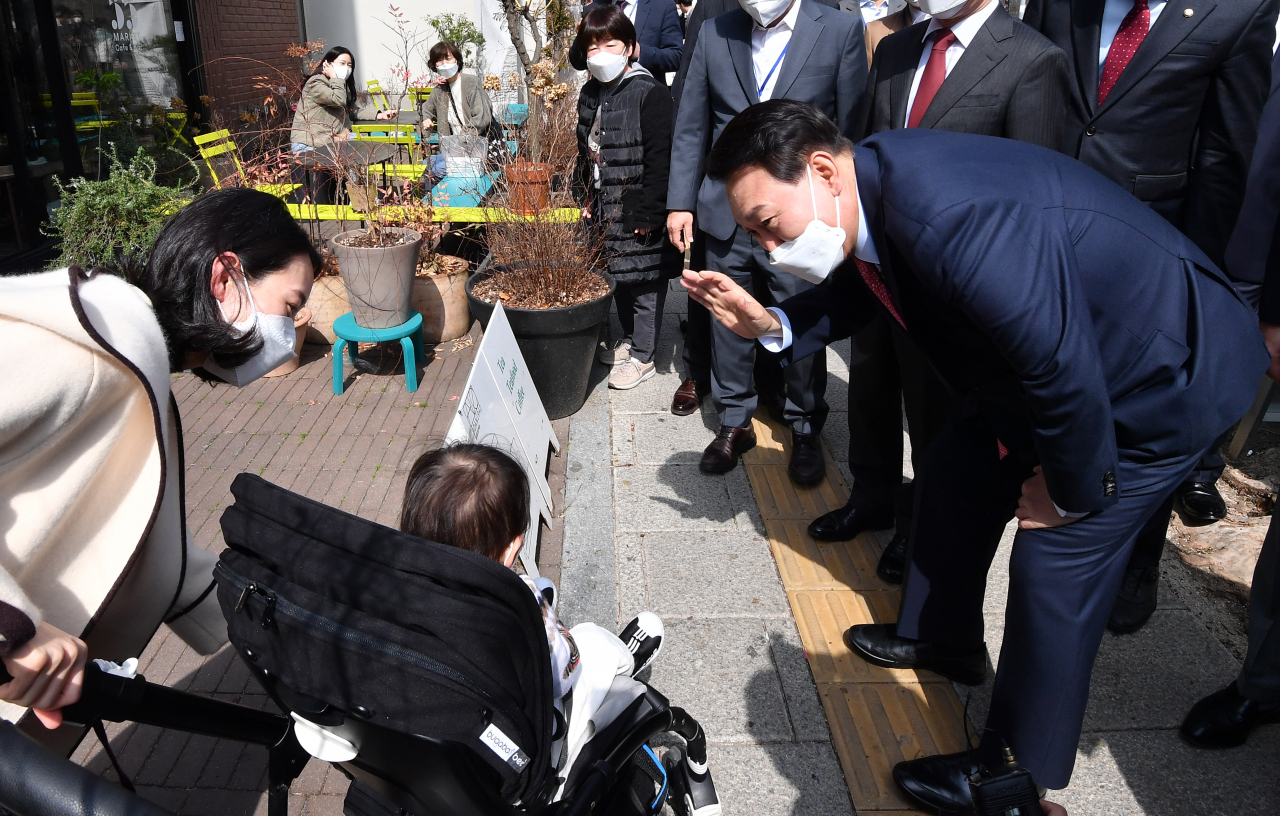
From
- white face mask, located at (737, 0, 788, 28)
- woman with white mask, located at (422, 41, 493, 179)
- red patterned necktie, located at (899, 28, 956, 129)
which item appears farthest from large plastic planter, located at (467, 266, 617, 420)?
woman with white mask, located at (422, 41, 493, 179)

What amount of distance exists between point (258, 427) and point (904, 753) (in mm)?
3511

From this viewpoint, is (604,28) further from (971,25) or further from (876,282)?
(876,282)

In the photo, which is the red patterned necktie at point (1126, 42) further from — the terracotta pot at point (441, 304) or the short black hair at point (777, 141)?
the terracotta pot at point (441, 304)

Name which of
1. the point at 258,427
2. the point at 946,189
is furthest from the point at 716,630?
the point at 258,427

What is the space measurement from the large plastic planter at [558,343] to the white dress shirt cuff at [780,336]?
1.75 metres

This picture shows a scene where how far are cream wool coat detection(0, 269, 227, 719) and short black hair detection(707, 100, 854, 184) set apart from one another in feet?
4.29

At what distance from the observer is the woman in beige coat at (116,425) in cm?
128

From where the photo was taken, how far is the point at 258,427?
439 cm

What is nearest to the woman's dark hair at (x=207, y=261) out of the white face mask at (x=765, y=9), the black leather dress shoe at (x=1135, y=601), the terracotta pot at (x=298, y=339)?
the white face mask at (x=765, y=9)

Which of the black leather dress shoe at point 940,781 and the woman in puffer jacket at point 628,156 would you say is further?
the woman in puffer jacket at point 628,156

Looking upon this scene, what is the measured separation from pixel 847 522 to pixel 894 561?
0.29 m

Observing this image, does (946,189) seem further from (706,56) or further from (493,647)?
(706,56)

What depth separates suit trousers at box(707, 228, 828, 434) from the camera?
363 cm

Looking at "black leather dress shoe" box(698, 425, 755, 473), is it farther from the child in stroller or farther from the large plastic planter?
the child in stroller
